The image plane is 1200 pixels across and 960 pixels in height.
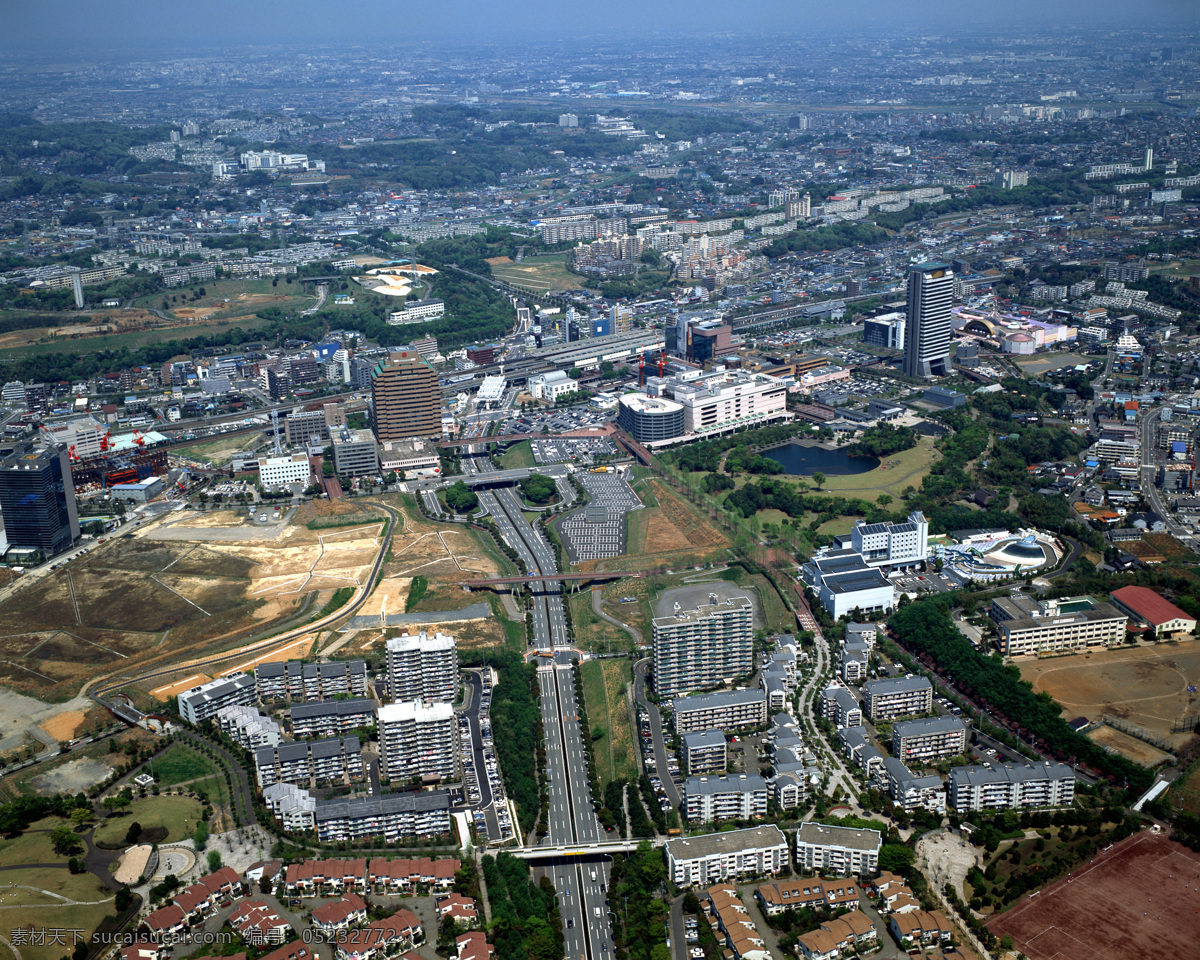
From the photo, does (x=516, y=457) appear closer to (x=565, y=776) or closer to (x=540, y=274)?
(x=565, y=776)

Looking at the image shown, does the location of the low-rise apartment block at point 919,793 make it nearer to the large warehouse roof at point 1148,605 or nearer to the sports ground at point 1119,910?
the sports ground at point 1119,910

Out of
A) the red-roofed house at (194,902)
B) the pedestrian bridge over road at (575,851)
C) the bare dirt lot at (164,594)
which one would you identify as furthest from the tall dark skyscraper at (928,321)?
the red-roofed house at (194,902)

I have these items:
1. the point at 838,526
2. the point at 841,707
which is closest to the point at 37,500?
the point at 838,526

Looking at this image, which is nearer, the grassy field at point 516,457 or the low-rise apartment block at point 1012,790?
the low-rise apartment block at point 1012,790

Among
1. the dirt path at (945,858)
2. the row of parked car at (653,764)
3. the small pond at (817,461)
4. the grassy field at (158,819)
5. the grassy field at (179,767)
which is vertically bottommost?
the small pond at (817,461)

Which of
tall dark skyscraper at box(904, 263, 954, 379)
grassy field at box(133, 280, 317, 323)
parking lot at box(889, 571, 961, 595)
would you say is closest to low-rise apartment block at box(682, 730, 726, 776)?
parking lot at box(889, 571, 961, 595)

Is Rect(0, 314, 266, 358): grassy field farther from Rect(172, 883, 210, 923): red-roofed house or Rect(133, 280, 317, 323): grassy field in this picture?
Rect(172, 883, 210, 923): red-roofed house

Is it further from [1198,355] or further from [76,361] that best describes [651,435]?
[76,361]
